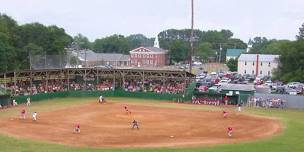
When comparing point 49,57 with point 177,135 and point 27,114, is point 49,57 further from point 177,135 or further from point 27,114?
point 177,135

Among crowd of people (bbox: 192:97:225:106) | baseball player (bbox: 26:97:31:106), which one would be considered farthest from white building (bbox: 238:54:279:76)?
baseball player (bbox: 26:97:31:106)

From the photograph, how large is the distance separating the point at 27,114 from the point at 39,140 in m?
14.1

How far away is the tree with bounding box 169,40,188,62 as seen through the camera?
159 m

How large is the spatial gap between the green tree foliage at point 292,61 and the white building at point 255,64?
26108 mm

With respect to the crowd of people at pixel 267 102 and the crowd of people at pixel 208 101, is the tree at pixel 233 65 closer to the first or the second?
the crowd of people at pixel 208 101

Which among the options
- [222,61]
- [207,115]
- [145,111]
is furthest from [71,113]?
[222,61]

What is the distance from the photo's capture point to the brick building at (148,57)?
154000 millimetres

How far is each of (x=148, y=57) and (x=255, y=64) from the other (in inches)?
1726

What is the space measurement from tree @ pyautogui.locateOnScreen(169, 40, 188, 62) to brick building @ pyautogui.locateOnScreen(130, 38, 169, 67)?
4042 mm

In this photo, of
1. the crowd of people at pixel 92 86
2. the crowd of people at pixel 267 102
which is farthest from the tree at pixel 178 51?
the crowd of people at pixel 267 102

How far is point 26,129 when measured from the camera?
4050cm

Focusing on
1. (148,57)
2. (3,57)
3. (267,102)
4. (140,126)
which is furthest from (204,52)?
(140,126)

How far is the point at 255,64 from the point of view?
12125 centimetres

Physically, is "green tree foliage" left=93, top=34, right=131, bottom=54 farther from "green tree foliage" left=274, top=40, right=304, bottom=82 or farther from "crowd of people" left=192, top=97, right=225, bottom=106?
"crowd of people" left=192, top=97, right=225, bottom=106
